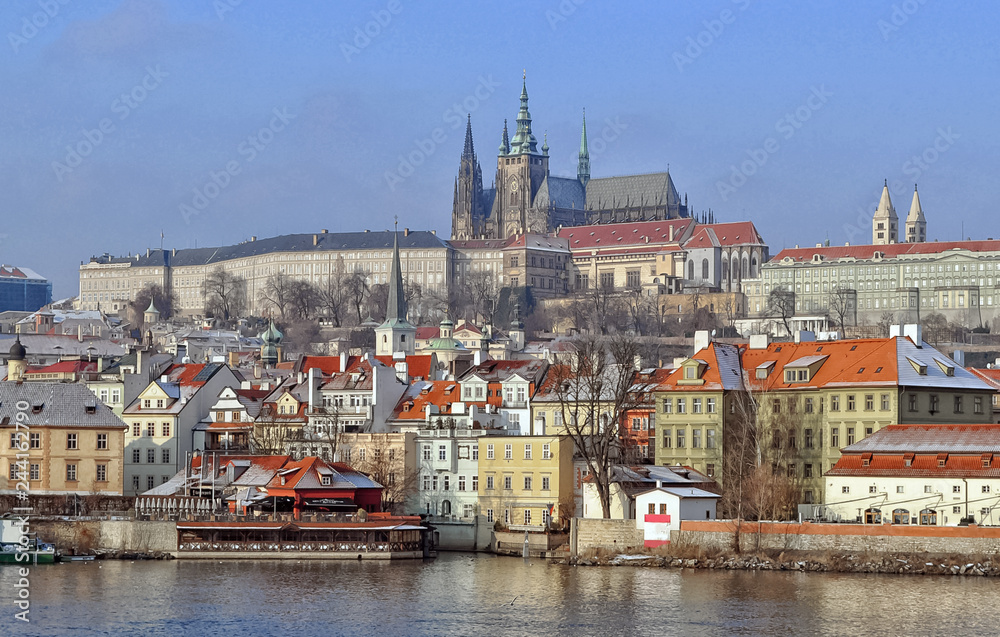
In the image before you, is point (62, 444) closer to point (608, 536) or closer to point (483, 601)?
point (608, 536)

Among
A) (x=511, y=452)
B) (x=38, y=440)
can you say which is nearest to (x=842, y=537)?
(x=511, y=452)

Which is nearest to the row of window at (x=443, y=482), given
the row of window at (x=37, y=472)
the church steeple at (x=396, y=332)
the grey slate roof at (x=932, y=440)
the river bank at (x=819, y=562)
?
the river bank at (x=819, y=562)

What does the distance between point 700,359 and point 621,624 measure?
2257 centimetres

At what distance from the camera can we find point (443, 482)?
69.8m

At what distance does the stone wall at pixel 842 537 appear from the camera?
56344mm

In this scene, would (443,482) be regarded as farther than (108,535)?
Yes

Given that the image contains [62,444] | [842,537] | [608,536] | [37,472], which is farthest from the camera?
[62,444]

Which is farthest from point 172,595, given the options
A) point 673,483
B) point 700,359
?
point 700,359

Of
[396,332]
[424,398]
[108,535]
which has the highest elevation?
[396,332]

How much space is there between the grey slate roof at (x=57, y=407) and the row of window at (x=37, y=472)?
139cm

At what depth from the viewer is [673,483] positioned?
63875mm

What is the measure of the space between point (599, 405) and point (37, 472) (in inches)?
770

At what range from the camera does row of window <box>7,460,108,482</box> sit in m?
68.9

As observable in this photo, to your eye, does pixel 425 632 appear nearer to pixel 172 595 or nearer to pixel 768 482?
pixel 172 595
